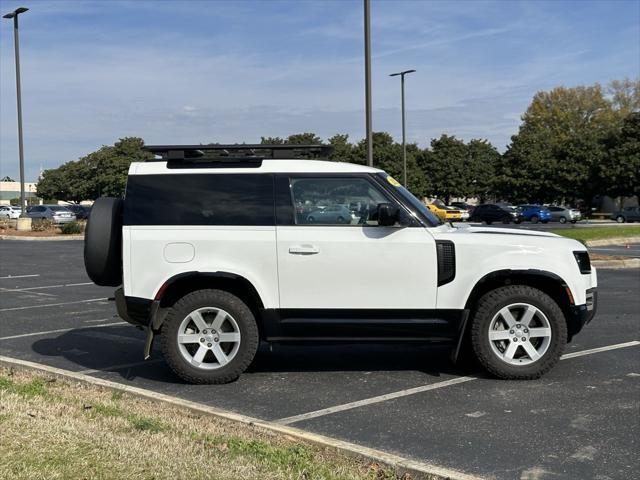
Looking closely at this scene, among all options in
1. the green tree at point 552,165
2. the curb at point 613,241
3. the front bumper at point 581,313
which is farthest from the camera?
the green tree at point 552,165

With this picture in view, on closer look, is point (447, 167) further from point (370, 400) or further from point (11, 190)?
point (11, 190)

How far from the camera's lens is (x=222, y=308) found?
20.9ft

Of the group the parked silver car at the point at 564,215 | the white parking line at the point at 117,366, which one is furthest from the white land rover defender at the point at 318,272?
the parked silver car at the point at 564,215

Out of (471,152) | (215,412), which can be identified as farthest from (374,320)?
(471,152)

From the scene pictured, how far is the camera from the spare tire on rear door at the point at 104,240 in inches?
257

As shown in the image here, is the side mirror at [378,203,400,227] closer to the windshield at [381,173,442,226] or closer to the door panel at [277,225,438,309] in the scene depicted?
the door panel at [277,225,438,309]

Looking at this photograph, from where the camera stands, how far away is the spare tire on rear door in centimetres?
653

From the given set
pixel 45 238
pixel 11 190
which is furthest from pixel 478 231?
pixel 11 190

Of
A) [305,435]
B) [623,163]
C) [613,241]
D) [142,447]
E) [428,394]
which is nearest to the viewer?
[142,447]

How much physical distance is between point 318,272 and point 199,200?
48.6 inches

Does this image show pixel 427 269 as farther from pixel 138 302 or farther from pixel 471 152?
pixel 471 152

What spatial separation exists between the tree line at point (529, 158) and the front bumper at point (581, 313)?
52.9 meters

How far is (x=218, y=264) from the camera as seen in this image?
635cm

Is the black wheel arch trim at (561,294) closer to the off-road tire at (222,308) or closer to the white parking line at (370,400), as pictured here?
the white parking line at (370,400)
